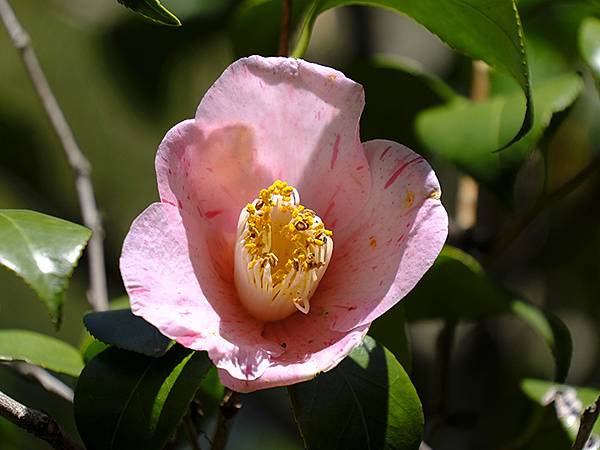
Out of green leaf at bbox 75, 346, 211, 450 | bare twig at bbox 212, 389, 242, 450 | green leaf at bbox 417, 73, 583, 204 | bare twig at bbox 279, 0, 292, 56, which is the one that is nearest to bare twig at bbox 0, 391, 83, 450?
green leaf at bbox 75, 346, 211, 450

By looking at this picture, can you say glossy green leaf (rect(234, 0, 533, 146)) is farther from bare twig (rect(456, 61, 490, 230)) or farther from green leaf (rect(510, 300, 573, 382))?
bare twig (rect(456, 61, 490, 230))

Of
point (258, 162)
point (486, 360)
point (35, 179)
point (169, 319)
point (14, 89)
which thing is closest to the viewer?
point (169, 319)

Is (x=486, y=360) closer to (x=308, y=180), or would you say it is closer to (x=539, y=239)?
(x=539, y=239)

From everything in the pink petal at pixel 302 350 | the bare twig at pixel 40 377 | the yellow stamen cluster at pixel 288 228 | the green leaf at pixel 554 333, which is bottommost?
the bare twig at pixel 40 377

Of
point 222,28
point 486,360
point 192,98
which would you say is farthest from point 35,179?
point 486,360

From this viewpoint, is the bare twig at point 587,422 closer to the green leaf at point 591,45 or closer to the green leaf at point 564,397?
the green leaf at point 564,397

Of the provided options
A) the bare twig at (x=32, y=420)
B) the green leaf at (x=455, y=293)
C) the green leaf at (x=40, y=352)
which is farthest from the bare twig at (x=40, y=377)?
the green leaf at (x=455, y=293)

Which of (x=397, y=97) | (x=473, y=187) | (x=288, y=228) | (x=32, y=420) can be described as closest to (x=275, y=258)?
(x=288, y=228)

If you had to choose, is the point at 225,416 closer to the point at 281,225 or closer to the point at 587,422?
the point at 281,225
